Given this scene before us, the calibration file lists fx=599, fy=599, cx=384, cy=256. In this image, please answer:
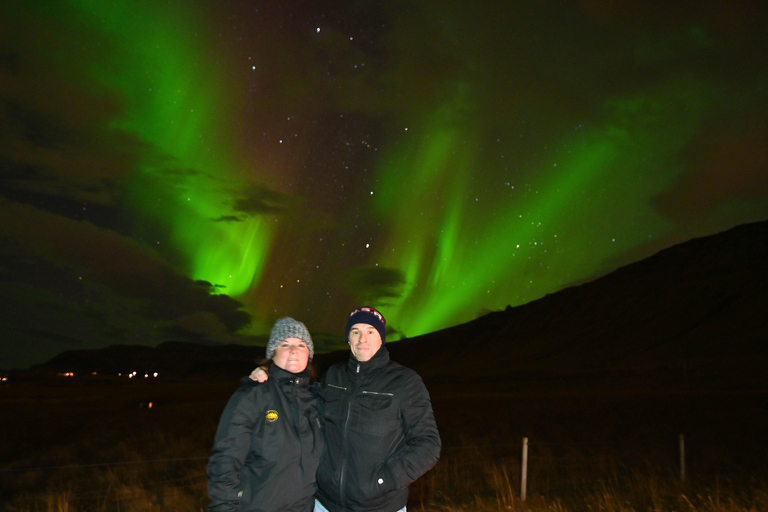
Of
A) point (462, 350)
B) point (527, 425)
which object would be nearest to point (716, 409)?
point (527, 425)

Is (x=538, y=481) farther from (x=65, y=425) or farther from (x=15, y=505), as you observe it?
(x=65, y=425)

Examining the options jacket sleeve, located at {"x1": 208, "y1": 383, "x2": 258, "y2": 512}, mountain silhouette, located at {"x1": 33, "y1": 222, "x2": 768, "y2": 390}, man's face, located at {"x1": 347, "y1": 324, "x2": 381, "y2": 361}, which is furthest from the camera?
mountain silhouette, located at {"x1": 33, "y1": 222, "x2": 768, "y2": 390}

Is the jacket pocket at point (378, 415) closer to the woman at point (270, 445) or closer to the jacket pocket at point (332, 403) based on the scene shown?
the jacket pocket at point (332, 403)

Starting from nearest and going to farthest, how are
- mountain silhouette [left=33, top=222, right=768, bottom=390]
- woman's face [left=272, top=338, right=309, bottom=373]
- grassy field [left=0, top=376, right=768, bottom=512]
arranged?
woman's face [left=272, top=338, right=309, bottom=373], grassy field [left=0, top=376, right=768, bottom=512], mountain silhouette [left=33, top=222, right=768, bottom=390]

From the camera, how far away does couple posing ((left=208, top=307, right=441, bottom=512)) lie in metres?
2.83

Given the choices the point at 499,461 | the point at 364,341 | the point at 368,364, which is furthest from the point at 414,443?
the point at 499,461

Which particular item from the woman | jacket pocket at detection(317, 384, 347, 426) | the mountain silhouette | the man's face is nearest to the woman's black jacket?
the woman

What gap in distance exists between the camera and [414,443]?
3.11 metres

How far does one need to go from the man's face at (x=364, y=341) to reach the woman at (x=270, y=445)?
0.29 meters

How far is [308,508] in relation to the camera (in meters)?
Answer: 3.02

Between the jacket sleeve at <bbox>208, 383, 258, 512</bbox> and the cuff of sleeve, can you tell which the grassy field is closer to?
the cuff of sleeve

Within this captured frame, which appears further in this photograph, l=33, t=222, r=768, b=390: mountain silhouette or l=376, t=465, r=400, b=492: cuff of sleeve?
l=33, t=222, r=768, b=390: mountain silhouette

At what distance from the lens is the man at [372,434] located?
3.05 meters

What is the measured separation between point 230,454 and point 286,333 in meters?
0.72
